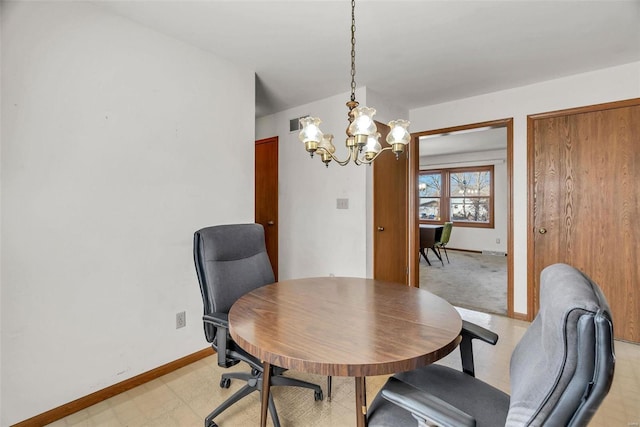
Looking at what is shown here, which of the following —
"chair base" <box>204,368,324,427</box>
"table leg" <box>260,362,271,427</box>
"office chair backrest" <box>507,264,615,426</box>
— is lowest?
"chair base" <box>204,368,324,427</box>

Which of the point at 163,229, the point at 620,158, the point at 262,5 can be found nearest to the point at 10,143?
the point at 163,229

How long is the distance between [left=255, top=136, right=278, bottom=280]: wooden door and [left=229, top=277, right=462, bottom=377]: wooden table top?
94.2 inches

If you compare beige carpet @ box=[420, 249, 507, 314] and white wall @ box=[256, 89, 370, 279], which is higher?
white wall @ box=[256, 89, 370, 279]

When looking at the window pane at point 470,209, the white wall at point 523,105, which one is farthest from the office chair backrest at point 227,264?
the window pane at point 470,209

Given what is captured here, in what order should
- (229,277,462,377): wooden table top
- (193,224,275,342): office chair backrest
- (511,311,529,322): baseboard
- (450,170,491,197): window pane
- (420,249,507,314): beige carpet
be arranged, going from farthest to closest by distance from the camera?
(450,170,491,197): window pane < (420,249,507,314): beige carpet < (511,311,529,322): baseboard < (193,224,275,342): office chair backrest < (229,277,462,377): wooden table top

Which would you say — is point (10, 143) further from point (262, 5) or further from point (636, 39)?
point (636, 39)

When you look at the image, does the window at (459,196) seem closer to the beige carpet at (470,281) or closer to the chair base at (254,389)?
the beige carpet at (470,281)

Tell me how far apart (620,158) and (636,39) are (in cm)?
95

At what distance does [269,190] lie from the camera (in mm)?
4059

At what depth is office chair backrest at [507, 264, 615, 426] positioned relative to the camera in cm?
60

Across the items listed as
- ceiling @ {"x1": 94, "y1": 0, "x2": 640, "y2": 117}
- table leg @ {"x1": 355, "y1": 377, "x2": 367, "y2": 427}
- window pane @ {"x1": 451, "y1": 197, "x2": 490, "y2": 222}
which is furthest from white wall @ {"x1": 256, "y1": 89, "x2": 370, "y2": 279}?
window pane @ {"x1": 451, "y1": 197, "x2": 490, "y2": 222}

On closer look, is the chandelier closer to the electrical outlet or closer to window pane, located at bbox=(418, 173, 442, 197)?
the electrical outlet

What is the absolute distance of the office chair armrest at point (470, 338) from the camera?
3.97 feet

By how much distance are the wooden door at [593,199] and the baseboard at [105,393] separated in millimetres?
3246
